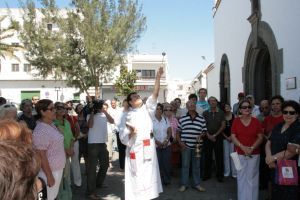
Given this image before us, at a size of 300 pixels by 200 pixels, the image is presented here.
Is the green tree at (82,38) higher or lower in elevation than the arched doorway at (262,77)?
higher

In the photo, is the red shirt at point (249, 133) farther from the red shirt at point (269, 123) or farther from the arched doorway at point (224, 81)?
the arched doorway at point (224, 81)

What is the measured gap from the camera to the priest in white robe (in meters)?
6.23

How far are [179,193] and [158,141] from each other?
1.22 meters

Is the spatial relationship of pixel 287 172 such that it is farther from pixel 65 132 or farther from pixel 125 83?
pixel 125 83

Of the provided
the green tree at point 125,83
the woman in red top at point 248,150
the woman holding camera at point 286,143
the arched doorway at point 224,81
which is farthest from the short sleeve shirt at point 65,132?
the green tree at point 125,83

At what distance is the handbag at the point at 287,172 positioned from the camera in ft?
17.7

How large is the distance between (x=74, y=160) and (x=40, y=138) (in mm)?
3686

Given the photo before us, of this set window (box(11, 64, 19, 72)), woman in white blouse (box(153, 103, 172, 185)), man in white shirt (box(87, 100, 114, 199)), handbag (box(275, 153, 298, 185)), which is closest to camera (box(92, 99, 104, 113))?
man in white shirt (box(87, 100, 114, 199))

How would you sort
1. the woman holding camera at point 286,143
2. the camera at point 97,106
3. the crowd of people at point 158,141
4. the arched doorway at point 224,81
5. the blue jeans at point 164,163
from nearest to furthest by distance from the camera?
the crowd of people at point 158,141
the woman holding camera at point 286,143
the camera at point 97,106
the blue jeans at point 164,163
the arched doorway at point 224,81

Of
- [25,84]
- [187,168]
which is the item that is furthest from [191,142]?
[25,84]

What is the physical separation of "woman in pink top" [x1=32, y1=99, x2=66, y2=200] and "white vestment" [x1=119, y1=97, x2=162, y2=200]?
1259 millimetres

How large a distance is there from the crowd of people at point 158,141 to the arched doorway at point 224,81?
6326 millimetres

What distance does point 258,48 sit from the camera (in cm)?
1111

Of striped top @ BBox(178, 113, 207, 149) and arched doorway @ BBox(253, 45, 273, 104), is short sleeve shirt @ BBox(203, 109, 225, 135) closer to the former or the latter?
striped top @ BBox(178, 113, 207, 149)
